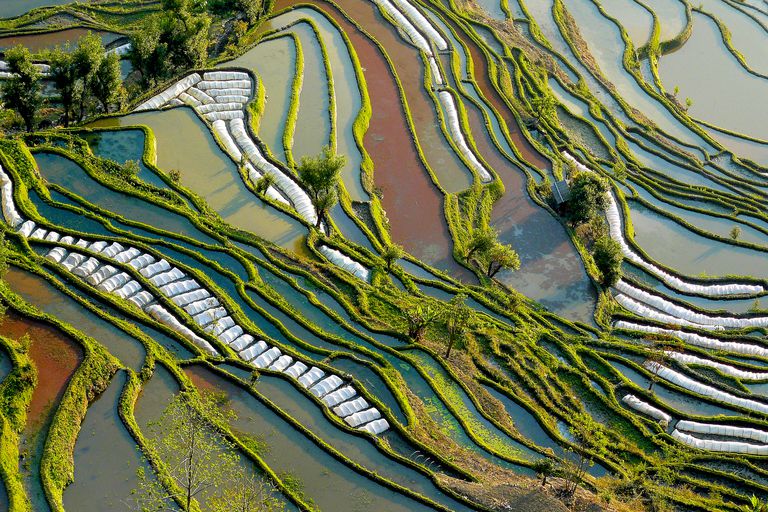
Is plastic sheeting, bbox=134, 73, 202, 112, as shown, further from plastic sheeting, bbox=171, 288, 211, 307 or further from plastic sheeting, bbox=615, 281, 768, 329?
plastic sheeting, bbox=615, 281, 768, 329

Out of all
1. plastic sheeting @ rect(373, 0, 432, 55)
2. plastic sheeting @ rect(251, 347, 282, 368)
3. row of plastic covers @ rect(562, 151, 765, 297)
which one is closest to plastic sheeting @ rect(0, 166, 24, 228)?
plastic sheeting @ rect(251, 347, 282, 368)

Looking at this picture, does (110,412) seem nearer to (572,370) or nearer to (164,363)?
(164,363)

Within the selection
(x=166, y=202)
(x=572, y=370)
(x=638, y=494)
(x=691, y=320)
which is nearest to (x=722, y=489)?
(x=638, y=494)

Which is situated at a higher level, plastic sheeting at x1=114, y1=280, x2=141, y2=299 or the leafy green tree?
the leafy green tree

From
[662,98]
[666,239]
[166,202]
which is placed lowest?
[166,202]

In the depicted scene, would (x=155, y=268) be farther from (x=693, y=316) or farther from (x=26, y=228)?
(x=693, y=316)

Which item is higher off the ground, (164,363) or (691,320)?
(691,320)
